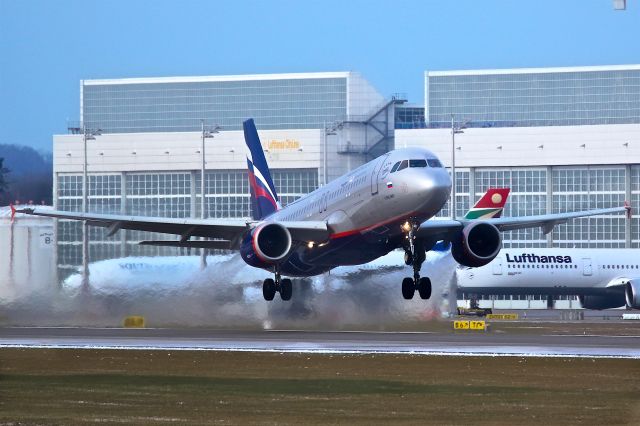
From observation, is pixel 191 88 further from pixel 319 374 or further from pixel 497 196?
pixel 319 374

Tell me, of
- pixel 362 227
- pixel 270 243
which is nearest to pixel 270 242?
pixel 270 243

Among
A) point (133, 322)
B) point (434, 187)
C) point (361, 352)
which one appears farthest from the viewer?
point (133, 322)

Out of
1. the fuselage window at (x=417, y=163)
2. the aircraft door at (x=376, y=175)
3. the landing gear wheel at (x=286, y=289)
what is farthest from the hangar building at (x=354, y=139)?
the fuselage window at (x=417, y=163)

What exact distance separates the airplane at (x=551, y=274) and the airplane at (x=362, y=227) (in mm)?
41108

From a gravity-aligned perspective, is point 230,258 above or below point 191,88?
below

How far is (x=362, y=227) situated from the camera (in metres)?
50.3

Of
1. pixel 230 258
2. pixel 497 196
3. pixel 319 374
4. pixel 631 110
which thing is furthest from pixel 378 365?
pixel 631 110

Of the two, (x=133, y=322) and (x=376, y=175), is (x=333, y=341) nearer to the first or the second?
(x=376, y=175)

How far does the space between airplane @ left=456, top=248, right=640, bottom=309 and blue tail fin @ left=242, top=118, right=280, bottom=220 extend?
3483 centimetres

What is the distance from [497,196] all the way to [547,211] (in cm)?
3165

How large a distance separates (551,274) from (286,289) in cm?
4680

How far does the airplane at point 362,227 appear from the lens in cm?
4778

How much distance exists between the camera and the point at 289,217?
58375 mm

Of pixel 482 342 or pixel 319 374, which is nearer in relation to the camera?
pixel 319 374
